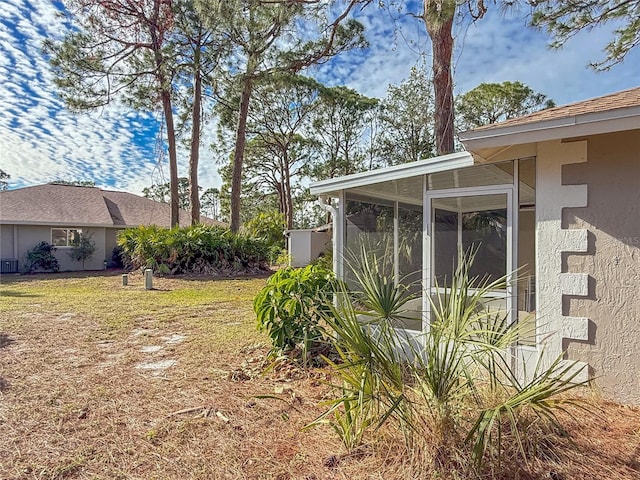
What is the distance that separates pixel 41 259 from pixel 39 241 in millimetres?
1177

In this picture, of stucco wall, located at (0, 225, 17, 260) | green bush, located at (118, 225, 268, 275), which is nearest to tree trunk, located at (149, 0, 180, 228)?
green bush, located at (118, 225, 268, 275)

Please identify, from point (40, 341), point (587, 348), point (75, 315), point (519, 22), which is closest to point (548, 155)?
point (587, 348)

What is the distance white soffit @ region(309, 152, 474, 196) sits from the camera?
4.13 m

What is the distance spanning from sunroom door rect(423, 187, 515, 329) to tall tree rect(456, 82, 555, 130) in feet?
60.1

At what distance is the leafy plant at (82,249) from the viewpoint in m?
18.1

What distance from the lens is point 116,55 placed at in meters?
16.4

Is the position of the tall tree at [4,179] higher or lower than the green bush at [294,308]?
higher

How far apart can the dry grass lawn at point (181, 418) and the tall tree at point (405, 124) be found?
1552 cm

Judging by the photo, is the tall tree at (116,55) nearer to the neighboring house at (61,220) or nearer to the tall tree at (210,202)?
the neighboring house at (61,220)

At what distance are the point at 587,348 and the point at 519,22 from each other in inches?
257

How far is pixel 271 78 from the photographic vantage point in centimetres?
1630

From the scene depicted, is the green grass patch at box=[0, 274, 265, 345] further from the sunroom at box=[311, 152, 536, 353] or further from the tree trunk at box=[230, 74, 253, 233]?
the tree trunk at box=[230, 74, 253, 233]

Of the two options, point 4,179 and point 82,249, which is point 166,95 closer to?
point 82,249

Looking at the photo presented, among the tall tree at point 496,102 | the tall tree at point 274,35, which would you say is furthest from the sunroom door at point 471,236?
the tall tree at point 496,102
